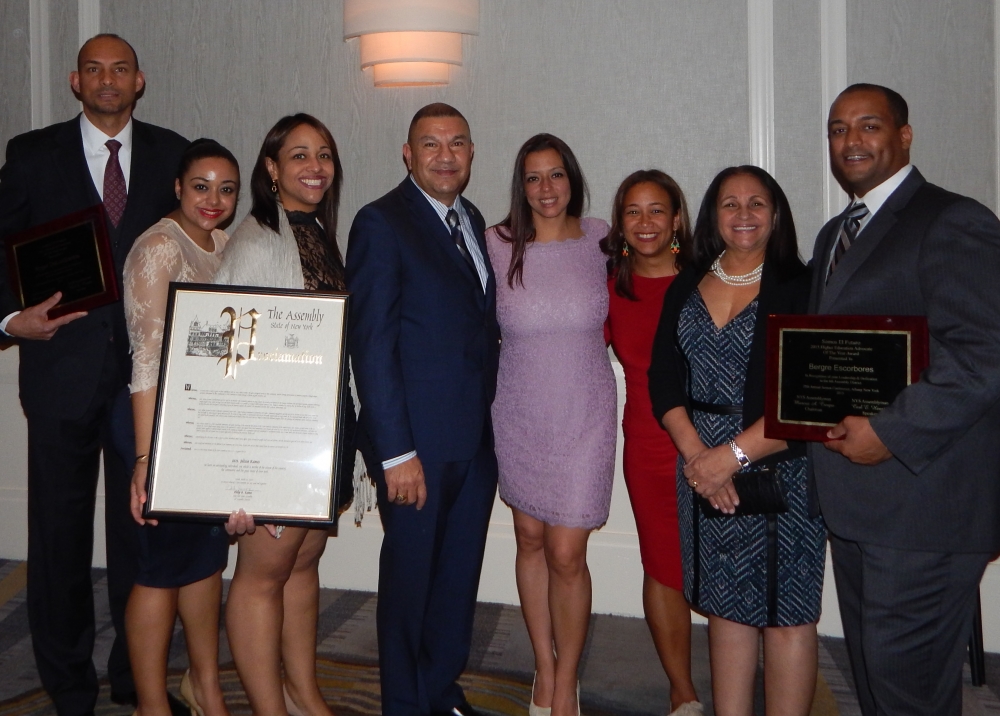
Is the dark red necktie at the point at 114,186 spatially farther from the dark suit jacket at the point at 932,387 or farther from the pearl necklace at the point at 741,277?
the dark suit jacket at the point at 932,387

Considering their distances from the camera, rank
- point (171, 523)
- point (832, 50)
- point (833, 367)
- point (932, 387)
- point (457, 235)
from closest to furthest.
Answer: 1. point (932, 387)
2. point (833, 367)
3. point (171, 523)
4. point (457, 235)
5. point (832, 50)

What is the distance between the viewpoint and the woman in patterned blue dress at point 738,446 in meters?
2.49

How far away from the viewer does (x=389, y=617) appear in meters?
2.82

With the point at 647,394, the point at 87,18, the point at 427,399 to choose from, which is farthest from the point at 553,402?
the point at 87,18

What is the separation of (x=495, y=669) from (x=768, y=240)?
1846 millimetres

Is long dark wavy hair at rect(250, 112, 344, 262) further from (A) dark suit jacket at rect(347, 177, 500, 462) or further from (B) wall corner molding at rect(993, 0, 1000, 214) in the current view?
(B) wall corner molding at rect(993, 0, 1000, 214)

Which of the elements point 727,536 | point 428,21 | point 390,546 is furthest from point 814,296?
point 428,21

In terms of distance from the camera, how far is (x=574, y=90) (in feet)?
12.5

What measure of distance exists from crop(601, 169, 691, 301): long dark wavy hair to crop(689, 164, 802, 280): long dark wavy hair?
0.22m

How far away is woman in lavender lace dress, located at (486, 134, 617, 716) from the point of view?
2916 millimetres

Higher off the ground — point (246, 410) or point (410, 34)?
point (410, 34)

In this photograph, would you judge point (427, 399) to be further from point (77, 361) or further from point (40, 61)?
point (40, 61)

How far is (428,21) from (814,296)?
1.98m

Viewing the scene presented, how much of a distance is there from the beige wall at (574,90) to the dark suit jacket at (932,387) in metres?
1.50
